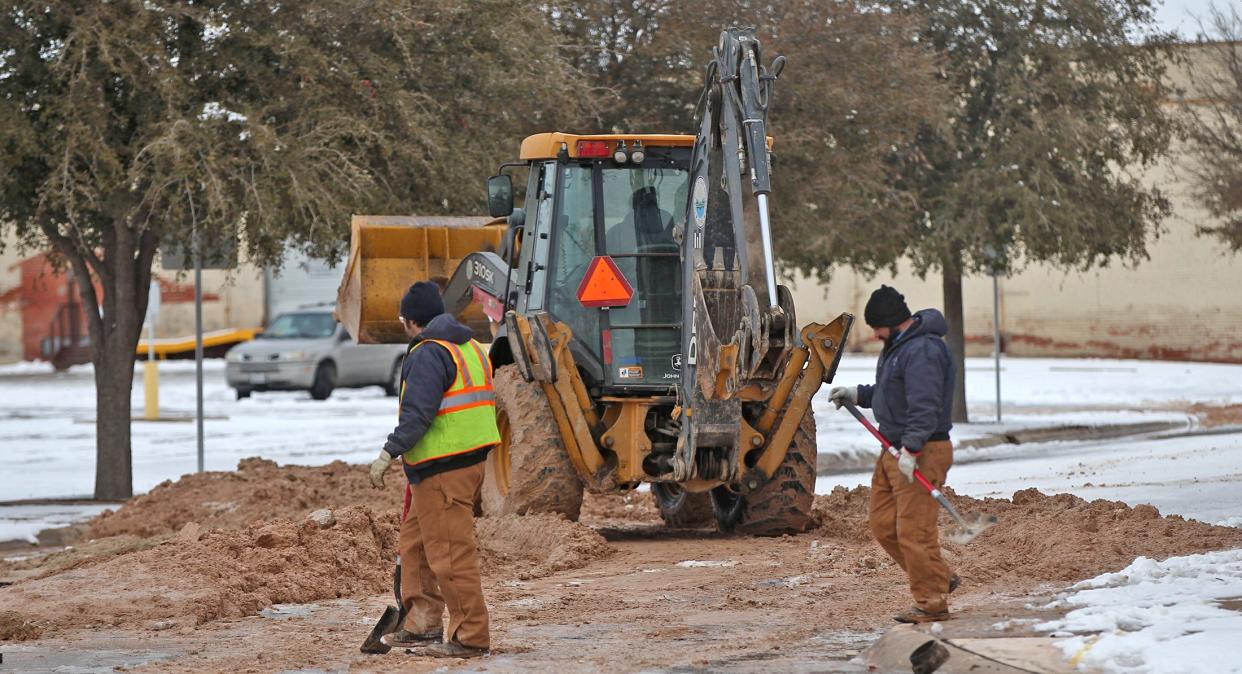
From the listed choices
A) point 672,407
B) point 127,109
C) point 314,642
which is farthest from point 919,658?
point 127,109

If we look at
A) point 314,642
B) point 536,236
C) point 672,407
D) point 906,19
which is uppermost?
point 906,19

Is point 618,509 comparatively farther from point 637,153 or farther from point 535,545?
point 637,153

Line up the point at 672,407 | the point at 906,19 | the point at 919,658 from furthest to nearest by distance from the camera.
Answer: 1. the point at 906,19
2. the point at 672,407
3. the point at 919,658

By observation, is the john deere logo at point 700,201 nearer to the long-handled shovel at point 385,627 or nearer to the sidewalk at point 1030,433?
the long-handled shovel at point 385,627

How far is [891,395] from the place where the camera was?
8.41 metres

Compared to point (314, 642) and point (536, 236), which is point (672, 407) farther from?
point (314, 642)

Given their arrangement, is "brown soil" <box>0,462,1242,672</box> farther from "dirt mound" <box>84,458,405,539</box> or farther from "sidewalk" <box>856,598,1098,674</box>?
"dirt mound" <box>84,458,405,539</box>

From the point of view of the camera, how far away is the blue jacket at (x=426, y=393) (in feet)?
25.4

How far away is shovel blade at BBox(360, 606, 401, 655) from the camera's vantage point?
320 inches

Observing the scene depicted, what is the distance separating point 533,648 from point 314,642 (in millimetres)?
1136

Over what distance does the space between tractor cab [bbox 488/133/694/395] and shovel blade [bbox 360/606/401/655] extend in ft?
13.8

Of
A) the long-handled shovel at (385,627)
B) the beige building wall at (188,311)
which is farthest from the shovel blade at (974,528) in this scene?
the beige building wall at (188,311)

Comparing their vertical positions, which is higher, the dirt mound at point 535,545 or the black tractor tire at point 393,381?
the black tractor tire at point 393,381

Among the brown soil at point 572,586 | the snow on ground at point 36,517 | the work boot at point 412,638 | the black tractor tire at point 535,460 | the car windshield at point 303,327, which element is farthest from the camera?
the car windshield at point 303,327
